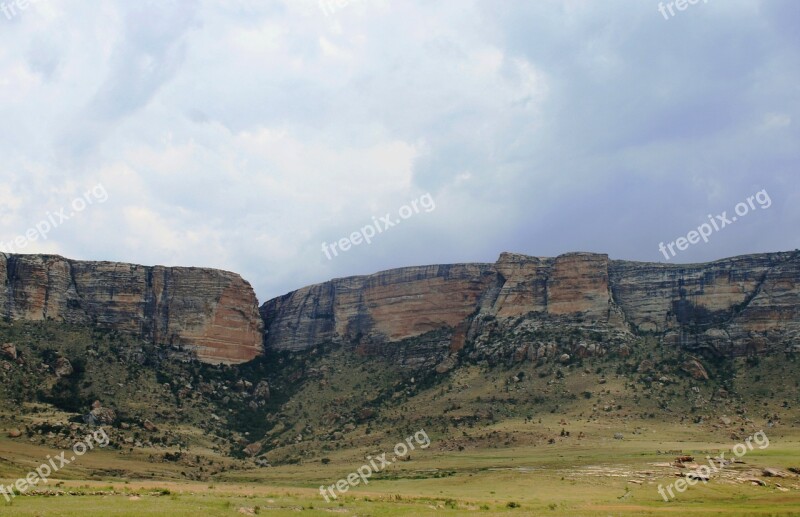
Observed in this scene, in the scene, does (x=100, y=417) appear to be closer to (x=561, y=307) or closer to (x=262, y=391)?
(x=262, y=391)

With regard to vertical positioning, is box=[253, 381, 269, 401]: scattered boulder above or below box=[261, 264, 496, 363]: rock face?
below

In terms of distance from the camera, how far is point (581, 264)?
124 m

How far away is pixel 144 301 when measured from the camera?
436ft

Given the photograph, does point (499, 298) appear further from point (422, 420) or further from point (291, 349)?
point (291, 349)

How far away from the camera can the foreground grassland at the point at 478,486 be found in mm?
48500

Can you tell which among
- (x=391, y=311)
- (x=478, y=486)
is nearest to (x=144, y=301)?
(x=391, y=311)

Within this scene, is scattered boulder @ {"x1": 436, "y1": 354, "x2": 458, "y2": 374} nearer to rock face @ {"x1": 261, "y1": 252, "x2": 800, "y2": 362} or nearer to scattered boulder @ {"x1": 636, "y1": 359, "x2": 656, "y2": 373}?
rock face @ {"x1": 261, "y1": 252, "x2": 800, "y2": 362}

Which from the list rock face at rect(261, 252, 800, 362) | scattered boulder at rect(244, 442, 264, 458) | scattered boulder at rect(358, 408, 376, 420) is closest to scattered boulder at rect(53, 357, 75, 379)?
scattered boulder at rect(244, 442, 264, 458)

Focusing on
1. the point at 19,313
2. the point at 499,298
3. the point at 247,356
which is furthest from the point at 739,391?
the point at 19,313

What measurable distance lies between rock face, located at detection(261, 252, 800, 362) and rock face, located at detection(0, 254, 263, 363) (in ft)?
44.7

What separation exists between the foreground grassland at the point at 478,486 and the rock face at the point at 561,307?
2231 cm

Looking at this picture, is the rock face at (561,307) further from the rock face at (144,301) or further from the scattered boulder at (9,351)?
the scattered boulder at (9,351)

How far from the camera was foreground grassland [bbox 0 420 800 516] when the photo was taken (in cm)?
4850

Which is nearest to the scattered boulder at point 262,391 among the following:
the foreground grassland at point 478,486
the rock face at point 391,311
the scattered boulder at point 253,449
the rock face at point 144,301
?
the rock face at point 144,301
